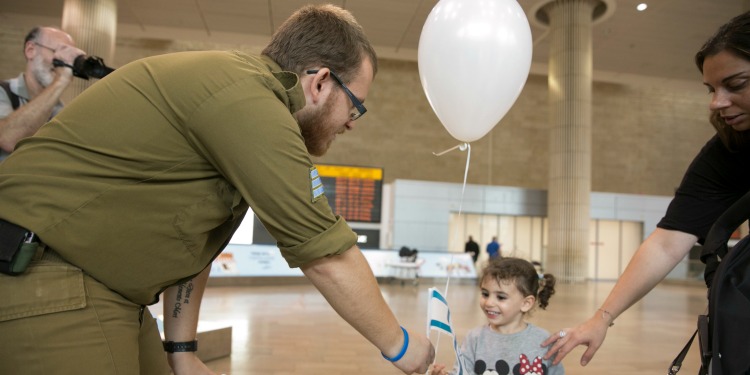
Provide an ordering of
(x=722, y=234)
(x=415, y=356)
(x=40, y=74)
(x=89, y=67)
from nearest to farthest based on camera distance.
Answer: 1. (x=415, y=356)
2. (x=722, y=234)
3. (x=89, y=67)
4. (x=40, y=74)

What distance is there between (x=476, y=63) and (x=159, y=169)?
2.46m

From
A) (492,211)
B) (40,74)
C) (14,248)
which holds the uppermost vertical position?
(40,74)

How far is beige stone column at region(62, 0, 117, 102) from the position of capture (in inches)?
559

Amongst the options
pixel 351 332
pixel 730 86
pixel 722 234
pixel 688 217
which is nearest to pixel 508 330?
pixel 688 217

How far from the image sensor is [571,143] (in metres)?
16.2

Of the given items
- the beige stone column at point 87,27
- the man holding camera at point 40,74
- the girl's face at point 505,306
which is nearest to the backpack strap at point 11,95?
the man holding camera at point 40,74

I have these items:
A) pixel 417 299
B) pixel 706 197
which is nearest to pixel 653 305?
pixel 417 299

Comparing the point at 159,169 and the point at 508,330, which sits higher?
the point at 159,169

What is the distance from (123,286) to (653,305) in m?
10.8

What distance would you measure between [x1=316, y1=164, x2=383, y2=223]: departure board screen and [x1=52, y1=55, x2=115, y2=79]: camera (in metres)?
16.8

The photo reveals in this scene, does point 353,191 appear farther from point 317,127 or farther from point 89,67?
point 317,127

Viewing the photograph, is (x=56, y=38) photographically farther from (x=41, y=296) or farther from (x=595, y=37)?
(x=595, y=37)

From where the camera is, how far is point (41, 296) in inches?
49.9

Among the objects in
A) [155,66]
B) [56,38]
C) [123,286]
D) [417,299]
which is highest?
[56,38]
